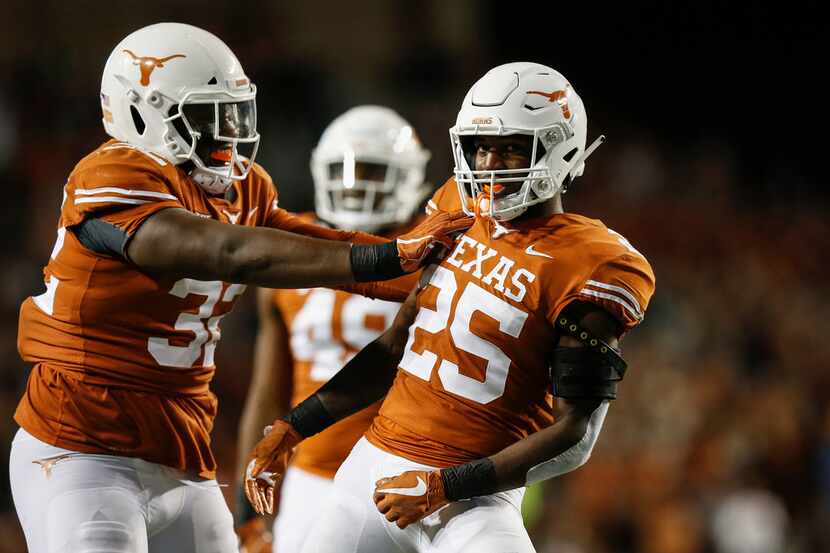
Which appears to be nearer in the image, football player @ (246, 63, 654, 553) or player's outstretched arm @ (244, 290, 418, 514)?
football player @ (246, 63, 654, 553)

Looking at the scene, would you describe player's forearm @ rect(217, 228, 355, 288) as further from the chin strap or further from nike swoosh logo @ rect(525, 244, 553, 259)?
nike swoosh logo @ rect(525, 244, 553, 259)

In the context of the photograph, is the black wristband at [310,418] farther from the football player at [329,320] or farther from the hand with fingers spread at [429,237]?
the football player at [329,320]

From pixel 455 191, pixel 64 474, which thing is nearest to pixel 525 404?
pixel 455 191

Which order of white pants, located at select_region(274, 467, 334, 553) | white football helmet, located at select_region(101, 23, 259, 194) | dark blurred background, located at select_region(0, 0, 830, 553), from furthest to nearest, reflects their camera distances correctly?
dark blurred background, located at select_region(0, 0, 830, 553) → white pants, located at select_region(274, 467, 334, 553) → white football helmet, located at select_region(101, 23, 259, 194)

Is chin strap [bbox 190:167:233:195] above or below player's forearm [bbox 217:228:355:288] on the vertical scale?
above

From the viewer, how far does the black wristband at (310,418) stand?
297 cm

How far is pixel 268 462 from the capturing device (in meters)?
2.97

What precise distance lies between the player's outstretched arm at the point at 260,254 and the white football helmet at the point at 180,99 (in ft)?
0.82

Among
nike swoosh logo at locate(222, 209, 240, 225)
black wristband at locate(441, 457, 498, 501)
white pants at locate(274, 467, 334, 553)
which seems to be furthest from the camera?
white pants at locate(274, 467, 334, 553)

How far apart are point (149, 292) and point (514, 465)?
99 centimetres

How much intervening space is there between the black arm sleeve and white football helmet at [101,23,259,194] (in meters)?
0.27

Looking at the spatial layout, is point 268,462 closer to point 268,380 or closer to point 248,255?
point 248,255

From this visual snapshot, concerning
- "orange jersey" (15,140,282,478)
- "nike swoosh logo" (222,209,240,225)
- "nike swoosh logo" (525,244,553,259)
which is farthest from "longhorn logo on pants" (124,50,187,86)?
"nike swoosh logo" (525,244,553,259)

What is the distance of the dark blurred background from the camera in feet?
21.6
